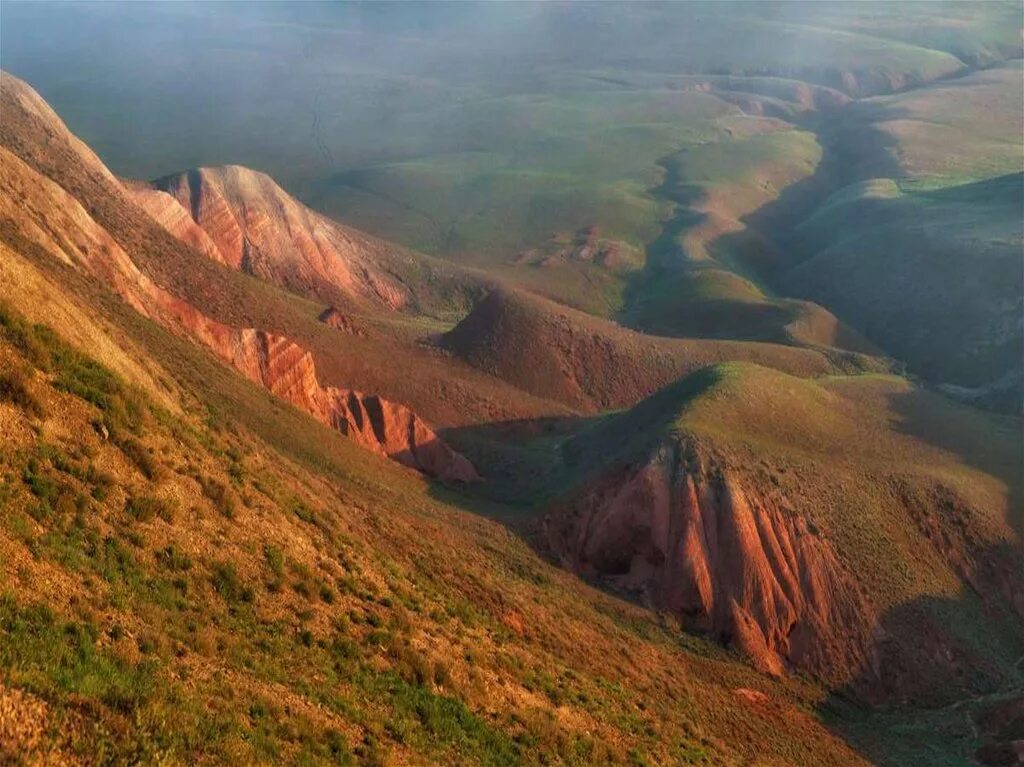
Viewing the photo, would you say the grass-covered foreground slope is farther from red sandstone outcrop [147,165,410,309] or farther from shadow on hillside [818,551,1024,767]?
red sandstone outcrop [147,165,410,309]

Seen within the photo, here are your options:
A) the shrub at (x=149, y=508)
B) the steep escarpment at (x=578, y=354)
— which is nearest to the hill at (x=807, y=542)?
the steep escarpment at (x=578, y=354)

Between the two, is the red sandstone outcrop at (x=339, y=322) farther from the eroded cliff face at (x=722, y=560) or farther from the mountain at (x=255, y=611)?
the eroded cliff face at (x=722, y=560)

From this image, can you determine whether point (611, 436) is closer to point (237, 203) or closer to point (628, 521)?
point (628, 521)

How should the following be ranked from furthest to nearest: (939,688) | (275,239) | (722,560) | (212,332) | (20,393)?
(275,239) → (212,332) → (722,560) → (939,688) → (20,393)

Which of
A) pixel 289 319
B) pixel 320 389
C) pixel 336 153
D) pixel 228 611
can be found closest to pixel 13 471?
pixel 228 611

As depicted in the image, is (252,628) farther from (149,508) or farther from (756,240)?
(756,240)

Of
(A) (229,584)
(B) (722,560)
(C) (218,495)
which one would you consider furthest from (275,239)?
(A) (229,584)
